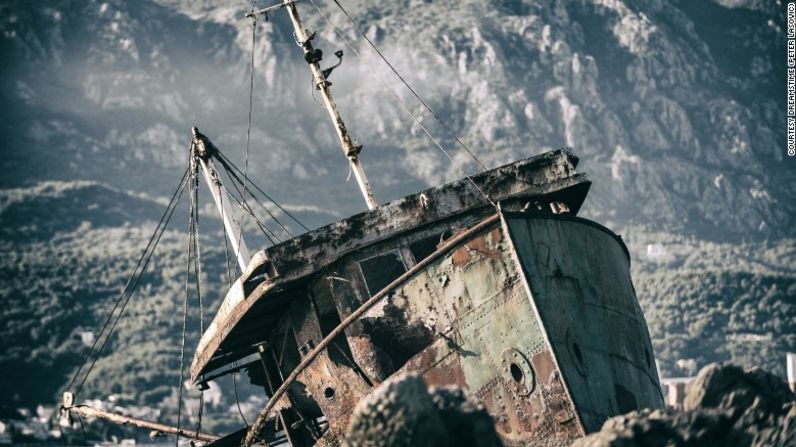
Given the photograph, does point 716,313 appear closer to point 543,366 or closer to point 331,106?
point 331,106

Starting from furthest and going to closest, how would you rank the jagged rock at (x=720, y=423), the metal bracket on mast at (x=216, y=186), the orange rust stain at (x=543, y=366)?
the metal bracket on mast at (x=216, y=186) < the orange rust stain at (x=543, y=366) < the jagged rock at (x=720, y=423)

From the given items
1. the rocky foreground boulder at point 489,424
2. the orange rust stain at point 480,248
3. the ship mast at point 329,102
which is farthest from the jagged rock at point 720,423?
the ship mast at point 329,102

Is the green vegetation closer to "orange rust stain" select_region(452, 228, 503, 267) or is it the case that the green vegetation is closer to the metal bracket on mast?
the metal bracket on mast

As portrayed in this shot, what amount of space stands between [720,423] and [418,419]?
2.80 m

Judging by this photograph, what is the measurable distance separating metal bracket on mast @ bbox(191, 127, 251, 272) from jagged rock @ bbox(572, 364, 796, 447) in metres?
12.3

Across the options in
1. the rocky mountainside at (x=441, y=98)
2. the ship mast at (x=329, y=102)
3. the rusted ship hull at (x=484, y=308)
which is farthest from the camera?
the rocky mountainside at (x=441, y=98)

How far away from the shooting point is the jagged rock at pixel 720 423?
30.8ft

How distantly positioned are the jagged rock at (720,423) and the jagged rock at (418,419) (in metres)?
1.02

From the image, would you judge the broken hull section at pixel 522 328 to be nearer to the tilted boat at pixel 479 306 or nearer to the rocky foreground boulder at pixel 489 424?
the tilted boat at pixel 479 306

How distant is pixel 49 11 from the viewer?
162 meters

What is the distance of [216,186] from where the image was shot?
22.8 m

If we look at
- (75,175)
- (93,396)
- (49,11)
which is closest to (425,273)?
(93,396)

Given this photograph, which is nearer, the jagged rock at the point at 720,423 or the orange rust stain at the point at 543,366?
the jagged rock at the point at 720,423

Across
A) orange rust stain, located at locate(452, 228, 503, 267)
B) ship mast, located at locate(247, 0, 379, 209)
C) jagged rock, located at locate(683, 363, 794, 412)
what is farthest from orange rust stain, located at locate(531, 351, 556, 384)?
ship mast, located at locate(247, 0, 379, 209)
